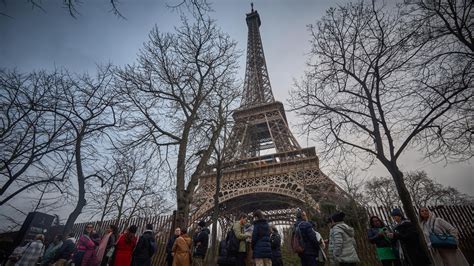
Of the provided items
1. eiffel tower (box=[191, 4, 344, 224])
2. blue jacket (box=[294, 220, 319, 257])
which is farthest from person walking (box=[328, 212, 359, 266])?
eiffel tower (box=[191, 4, 344, 224])

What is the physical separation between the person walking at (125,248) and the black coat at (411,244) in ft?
18.0

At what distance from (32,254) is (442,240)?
1060 centimetres

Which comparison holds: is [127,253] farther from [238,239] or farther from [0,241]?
[0,241]

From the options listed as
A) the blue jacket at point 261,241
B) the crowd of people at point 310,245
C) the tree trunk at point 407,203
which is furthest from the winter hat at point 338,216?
the tree trunk at point 407,203

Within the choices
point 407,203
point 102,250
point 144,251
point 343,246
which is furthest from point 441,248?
point 102,250

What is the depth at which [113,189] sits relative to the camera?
53.8 ft

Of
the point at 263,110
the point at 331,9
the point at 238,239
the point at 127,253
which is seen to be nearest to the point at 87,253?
the point at 127,253

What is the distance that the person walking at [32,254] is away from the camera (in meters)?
7.05

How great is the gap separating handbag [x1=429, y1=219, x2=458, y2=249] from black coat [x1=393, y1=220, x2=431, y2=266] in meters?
0.26

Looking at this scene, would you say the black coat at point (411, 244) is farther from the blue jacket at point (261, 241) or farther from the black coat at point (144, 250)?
the black coat at point (144, 250)

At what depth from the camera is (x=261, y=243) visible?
469 cm

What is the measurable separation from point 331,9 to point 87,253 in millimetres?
9704

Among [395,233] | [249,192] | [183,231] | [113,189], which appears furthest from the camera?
[249,192]

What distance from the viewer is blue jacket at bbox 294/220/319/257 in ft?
15.5
